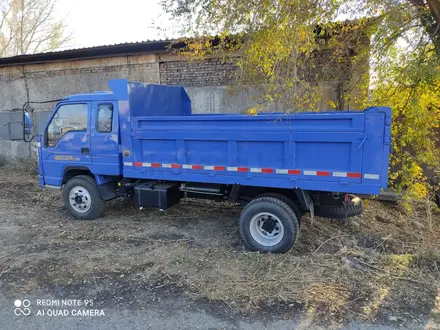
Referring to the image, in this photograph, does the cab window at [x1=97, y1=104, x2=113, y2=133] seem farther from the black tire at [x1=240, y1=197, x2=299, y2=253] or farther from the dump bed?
the black tire at [x1=240, y1=197, x2=299, y2=253]

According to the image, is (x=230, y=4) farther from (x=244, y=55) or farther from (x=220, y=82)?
(x=220, y=82)

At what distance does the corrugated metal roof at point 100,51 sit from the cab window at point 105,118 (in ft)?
12.9

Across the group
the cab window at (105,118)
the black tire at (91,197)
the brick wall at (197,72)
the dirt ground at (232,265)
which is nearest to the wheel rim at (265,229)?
the dirt ground at (232,265)

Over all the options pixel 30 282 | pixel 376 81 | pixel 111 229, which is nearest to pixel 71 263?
pixel 30 282

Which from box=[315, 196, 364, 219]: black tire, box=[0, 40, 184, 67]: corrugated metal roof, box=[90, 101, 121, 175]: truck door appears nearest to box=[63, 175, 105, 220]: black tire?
box=[90, 101, 121, 175]: truck door

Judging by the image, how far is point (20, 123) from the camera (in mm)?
12391

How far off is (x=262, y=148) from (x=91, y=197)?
342 centimetres

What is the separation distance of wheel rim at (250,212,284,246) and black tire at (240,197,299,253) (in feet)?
0.10

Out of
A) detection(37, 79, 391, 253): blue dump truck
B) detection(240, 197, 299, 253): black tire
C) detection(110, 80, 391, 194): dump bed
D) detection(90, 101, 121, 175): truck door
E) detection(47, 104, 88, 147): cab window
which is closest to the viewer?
detection(110, 80, 391, 194): dump bed

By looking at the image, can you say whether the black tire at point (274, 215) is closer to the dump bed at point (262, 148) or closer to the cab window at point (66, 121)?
the dump bed at point (262, 148)

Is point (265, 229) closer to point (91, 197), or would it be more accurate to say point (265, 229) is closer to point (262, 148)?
point (262, 148)

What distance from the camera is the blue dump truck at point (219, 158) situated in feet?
13.5

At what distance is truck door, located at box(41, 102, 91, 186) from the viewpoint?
19.7 ft

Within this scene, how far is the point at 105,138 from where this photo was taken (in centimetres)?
577
